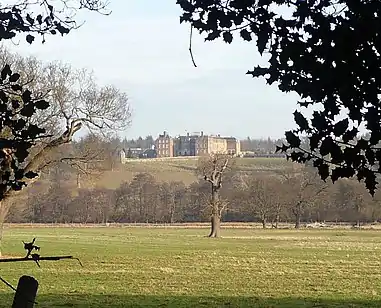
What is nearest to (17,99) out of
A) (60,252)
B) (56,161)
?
(56,161)

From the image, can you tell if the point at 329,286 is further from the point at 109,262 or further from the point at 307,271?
the point at 109,262

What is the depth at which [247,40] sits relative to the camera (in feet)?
10.8

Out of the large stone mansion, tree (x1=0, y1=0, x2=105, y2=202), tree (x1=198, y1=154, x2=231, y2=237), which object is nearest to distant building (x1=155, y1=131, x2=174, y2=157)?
the large stone mansion

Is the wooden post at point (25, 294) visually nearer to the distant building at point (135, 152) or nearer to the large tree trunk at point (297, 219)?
the large tree trunk at point (297, 219)

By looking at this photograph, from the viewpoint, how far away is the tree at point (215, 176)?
45331mm

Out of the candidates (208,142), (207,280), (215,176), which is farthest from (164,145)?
(207,280)

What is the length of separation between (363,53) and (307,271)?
16.8 m

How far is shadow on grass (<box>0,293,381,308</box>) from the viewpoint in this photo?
1180 cm

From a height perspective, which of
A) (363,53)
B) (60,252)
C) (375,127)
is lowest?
(60,252)

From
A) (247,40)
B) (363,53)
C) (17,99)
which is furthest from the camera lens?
(17,99)

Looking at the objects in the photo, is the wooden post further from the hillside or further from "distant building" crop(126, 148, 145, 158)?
"distant building" crop(126, 148, 145, 158)

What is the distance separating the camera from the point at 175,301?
12406 millimetres

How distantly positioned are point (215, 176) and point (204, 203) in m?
7.01

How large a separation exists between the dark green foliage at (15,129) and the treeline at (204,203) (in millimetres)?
46672
